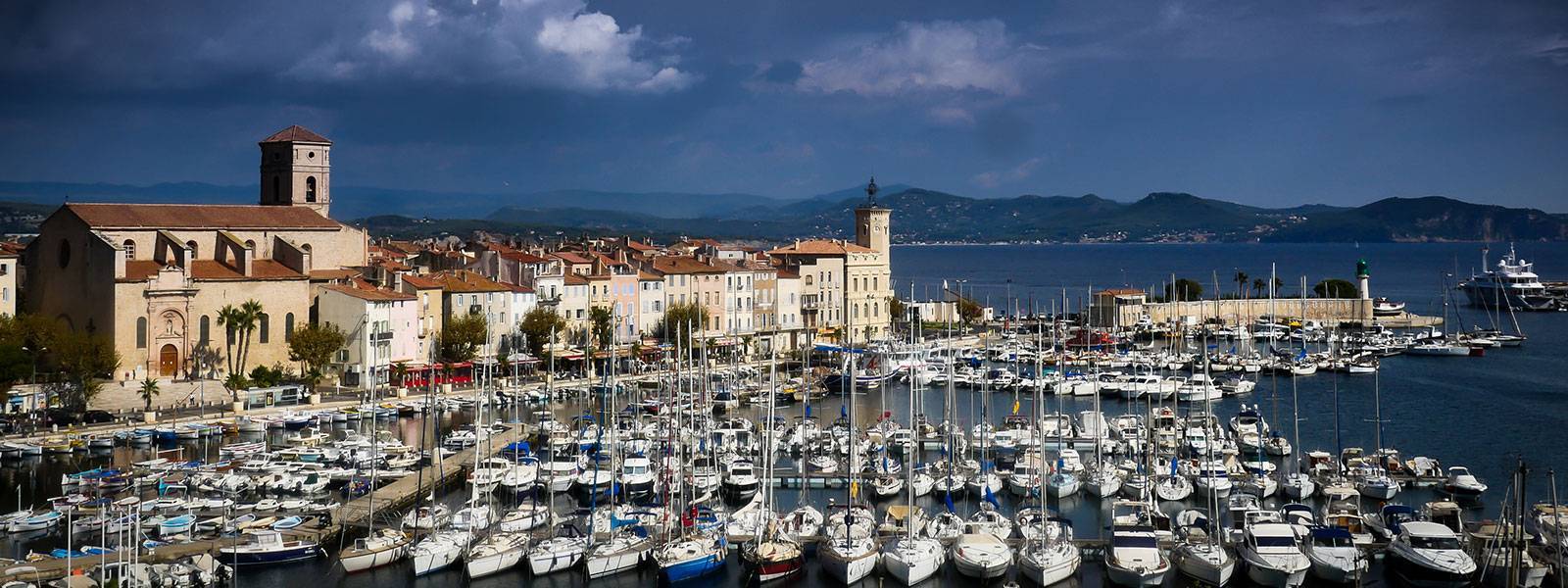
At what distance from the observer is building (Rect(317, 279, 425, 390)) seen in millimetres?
49188

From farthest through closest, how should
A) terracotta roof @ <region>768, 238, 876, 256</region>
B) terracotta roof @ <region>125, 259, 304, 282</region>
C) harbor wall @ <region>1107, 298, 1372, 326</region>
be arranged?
harbor wall @ <region>1107, 298, 1372, 326</region> < terracotta roof @ <region>768, 238, 876, 256</region> < terracotta roof @ <region>125, 259, 304, 282</region>

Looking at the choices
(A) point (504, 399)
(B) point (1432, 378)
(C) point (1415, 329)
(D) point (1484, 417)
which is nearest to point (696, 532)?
(A) point (504, 399)

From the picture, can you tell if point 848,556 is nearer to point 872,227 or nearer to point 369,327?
point 369,327

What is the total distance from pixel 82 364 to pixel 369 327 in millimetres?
9545

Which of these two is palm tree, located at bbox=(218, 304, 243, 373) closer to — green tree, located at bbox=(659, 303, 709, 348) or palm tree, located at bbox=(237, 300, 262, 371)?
palm tree, located at bbox=(237, 300, 262, 371)

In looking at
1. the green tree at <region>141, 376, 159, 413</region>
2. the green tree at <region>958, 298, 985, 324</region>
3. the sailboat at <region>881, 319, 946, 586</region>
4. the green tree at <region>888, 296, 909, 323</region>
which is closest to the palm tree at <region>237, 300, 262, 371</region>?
the green tree at <region>141, 376, 159, 413</region>

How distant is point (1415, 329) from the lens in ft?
263

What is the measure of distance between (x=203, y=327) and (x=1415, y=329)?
2436 inches

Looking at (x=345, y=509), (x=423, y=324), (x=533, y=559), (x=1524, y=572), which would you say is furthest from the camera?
(x=423, y=324)

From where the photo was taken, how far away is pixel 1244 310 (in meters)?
82.6

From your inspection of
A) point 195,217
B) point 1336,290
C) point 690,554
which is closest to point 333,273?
point 195,217

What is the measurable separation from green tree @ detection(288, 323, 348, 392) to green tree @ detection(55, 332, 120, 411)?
5652mm

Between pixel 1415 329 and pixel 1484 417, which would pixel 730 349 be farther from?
pixel 1415 329

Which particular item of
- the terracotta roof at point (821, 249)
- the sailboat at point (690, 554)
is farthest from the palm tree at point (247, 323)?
the sailboat at point (690, 554)
